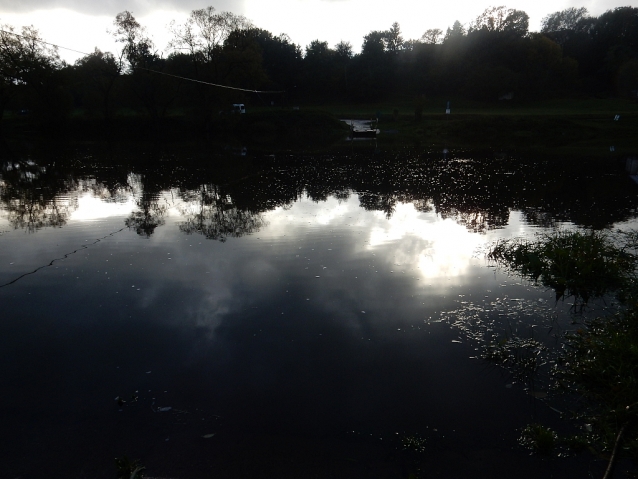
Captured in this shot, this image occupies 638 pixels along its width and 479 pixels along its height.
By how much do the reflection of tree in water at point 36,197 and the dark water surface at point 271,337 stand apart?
0.19 m

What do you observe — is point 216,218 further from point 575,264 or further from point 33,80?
point 33,80

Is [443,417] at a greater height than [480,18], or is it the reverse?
[480,18]

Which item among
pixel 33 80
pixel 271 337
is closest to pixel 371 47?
pixel 33 80

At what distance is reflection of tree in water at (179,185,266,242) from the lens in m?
14.1

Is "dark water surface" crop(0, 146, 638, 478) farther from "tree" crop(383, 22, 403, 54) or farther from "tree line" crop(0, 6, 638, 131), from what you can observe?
"tree" crop(383, 22, 403, 54)

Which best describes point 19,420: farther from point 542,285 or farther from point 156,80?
point 156,80

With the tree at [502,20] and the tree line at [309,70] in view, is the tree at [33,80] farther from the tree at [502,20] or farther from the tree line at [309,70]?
the tree at [502,20]

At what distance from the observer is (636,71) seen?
65562 mm

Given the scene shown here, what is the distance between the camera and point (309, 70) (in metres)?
86.4

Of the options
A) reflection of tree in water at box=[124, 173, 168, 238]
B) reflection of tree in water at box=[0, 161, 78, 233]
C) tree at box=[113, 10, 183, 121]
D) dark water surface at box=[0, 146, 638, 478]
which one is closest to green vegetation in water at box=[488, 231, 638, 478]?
dark water surface at box=[0, 146, 638, 478]

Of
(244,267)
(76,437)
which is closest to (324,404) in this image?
(76,437)

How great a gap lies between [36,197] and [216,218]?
10.00 metres

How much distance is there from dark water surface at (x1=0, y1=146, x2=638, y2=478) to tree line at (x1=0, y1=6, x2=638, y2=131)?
2823 cm

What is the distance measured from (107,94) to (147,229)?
5385 centimetres
